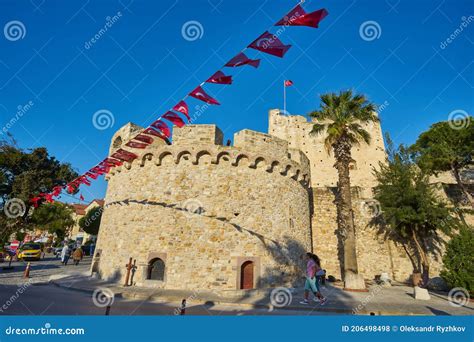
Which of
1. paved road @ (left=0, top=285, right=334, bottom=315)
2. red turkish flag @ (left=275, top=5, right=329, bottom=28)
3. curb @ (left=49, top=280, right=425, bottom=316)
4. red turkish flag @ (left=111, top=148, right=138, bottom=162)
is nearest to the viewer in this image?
red turkish flag @ (left=275, top=5, right=329, bottom=28)

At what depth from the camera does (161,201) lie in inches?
485

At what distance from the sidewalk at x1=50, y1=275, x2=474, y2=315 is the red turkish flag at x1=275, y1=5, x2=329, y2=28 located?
7937 millimetres

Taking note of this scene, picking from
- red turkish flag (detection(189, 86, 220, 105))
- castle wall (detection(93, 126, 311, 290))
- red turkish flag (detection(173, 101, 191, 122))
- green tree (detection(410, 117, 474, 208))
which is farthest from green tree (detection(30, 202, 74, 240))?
green tree (detection(410, 117, 474, 208))

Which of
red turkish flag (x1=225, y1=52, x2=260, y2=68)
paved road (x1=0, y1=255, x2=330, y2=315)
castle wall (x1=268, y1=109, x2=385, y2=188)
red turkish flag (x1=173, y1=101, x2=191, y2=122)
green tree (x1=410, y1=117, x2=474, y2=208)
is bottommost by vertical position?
paved road (x1=0, y1=255, x2=330, y2=315)

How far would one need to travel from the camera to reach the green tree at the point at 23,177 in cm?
2262

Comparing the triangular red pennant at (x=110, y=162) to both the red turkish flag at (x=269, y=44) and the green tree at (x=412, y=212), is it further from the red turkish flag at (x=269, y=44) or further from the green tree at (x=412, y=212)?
the green tree at (x=412, y=212)

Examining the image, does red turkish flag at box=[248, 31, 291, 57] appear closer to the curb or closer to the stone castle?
the stone castle

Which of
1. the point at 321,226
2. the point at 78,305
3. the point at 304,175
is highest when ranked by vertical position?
the point at 304,175

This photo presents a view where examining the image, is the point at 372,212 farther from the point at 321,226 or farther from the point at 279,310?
the point at 279,310

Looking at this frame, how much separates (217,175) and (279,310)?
639 centimetres

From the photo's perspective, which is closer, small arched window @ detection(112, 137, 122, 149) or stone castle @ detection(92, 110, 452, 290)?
stone castle @ detection(92, 110, 452, 290)

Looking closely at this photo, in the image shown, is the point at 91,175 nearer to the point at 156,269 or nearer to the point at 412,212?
the point at 156,269

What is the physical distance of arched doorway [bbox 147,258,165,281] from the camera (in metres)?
11.4

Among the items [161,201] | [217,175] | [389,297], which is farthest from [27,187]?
[389,297]
